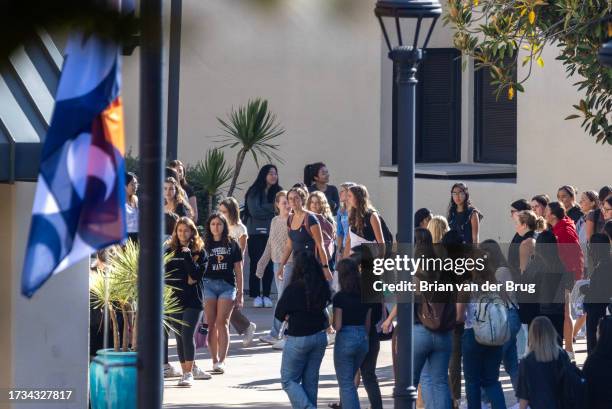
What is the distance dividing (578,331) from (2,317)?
1162 cm

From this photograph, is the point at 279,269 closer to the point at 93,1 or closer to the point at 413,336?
the point at 413,336

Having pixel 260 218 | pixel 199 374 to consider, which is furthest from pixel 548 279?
pixel 260 218

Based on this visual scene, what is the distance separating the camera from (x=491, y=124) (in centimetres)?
2006

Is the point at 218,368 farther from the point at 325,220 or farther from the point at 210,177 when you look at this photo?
the point at 210,177

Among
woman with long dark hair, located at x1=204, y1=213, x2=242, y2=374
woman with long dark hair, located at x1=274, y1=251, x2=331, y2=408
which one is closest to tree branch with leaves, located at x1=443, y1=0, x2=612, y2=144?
woman with long dark hair, located at x1=274, y1=251, x2=331, y2=408

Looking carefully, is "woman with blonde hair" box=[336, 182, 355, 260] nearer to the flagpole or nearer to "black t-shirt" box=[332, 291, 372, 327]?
"black t-shirt" box=[332, 291, 372, 327]

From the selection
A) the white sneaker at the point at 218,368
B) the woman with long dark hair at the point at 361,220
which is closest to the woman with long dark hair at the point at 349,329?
the white sneaker at the point at 218,368

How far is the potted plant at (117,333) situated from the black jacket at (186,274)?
1.65 m

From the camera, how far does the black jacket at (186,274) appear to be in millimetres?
10406

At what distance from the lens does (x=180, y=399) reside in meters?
10.1

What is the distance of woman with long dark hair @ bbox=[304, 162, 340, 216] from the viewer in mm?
14344

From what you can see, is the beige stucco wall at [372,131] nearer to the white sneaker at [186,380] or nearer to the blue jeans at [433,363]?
the white sneaker at [186,380]

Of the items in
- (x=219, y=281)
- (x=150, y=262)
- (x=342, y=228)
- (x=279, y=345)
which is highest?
Result: (x=342, y=228)

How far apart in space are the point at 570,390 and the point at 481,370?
3.98ft
